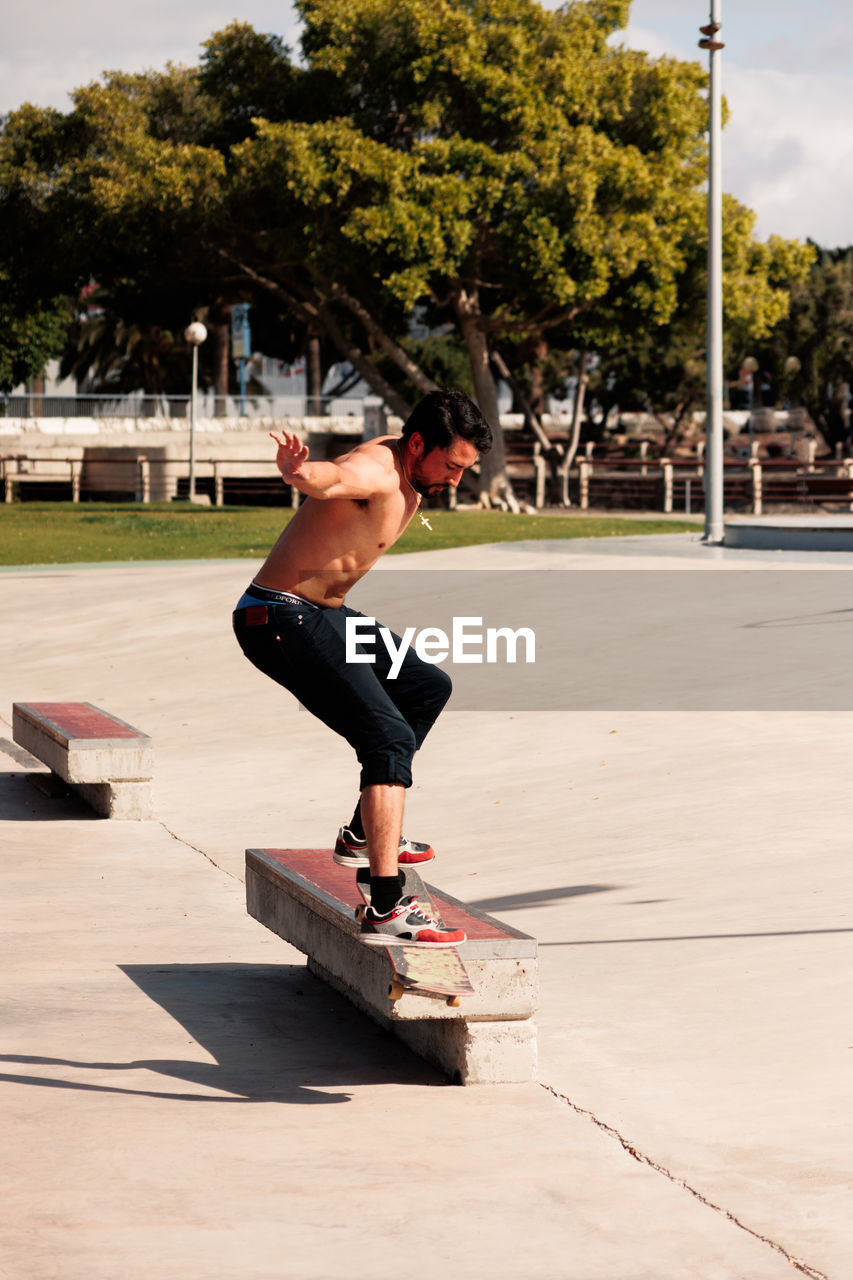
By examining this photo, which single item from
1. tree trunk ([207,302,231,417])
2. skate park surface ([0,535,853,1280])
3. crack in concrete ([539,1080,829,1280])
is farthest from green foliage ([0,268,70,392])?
crack in concrete ([539,1080,829,1280])

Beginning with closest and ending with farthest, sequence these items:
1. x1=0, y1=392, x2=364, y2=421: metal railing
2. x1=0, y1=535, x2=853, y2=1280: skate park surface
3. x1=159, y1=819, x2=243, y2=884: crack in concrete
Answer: x1=0, y1=535, x2=853, y2=1280: skate park surface, x1=159, y1=819, x2=243, y2=884: crack in concrete, x1=0, y1=392, x2=364, y2=421: metal railing

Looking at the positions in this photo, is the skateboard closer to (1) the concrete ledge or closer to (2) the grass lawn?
(1) the concrete ledge

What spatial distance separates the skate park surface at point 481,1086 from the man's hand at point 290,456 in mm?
1644

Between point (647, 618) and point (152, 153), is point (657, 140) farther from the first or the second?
point (647, 618)

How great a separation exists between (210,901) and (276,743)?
12.3 ft

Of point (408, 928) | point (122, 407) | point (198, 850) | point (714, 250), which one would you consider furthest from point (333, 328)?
point (408, 928)

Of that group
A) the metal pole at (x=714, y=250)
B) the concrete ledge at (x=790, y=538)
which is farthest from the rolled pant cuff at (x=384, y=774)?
the metal pole at (x=714, y=250)

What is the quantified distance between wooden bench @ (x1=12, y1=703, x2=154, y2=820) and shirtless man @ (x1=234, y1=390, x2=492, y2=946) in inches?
149

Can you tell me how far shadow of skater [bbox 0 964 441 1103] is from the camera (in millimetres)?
4527

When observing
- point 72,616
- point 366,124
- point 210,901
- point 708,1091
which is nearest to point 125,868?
point 210,901

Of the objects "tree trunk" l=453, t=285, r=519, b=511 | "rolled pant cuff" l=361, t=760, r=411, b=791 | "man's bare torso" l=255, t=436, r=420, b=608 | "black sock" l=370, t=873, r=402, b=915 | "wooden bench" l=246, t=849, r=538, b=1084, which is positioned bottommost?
"wooden bench" l=246, t=849, r=538, b=1084

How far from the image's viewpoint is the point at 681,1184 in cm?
376

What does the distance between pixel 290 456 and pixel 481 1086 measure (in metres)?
1.76

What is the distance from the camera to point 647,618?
14070mm
